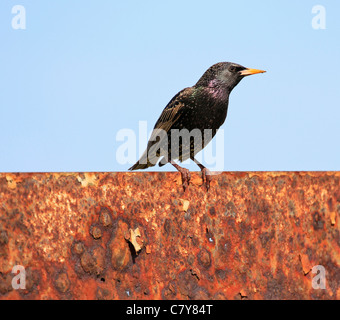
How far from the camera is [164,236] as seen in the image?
2.05 meters

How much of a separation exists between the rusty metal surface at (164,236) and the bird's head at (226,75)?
3104 mm

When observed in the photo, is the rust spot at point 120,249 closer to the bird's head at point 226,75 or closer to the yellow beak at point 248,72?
the bird's head at point 226,75

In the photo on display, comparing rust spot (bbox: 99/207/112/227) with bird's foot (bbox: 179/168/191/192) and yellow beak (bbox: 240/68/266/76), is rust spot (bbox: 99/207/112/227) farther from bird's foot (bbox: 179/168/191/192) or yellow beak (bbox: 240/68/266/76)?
yellow beak (bbox: 240/68/266/76)

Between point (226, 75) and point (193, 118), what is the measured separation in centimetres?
60

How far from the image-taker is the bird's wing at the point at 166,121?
4.88 metres

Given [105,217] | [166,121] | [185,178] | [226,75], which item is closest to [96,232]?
[105,217]

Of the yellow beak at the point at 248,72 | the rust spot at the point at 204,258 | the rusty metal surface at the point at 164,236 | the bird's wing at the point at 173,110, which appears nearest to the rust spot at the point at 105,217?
the rusty metal surface at the point at 164,236

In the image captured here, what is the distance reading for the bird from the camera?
486 cm

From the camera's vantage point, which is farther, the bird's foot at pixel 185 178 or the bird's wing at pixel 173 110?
the bird's wing at pixel 173 110

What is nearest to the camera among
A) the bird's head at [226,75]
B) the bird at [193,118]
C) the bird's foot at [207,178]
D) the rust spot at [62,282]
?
the rust spot at [62,282]

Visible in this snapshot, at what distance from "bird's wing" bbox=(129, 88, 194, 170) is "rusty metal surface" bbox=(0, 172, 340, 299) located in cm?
277

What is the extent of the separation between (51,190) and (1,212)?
0.72ft

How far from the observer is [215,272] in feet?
6.75
